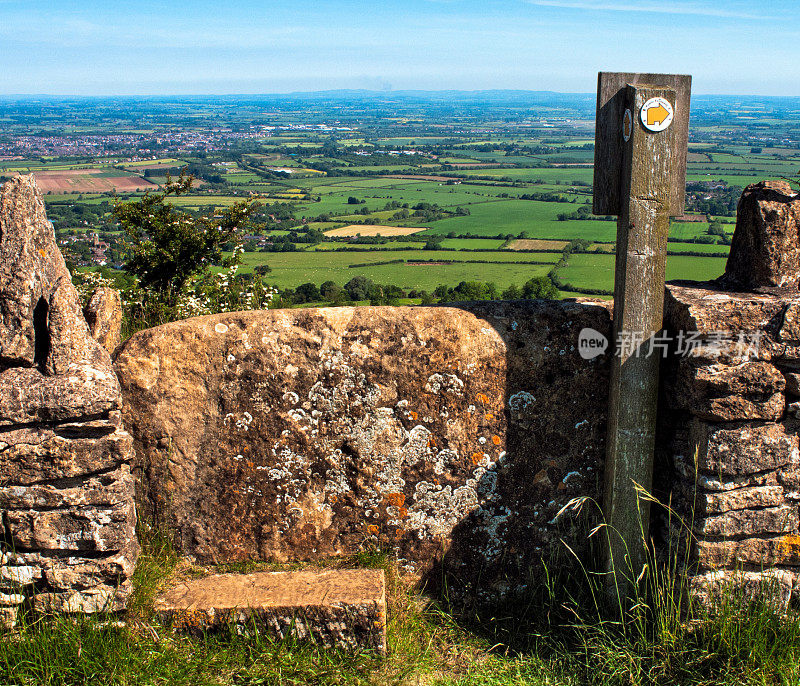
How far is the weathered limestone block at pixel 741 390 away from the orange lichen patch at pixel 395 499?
1.57 m

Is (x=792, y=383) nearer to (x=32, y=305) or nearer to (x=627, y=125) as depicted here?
(x=627, y=125)

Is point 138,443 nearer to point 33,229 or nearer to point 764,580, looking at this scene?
point 33,229

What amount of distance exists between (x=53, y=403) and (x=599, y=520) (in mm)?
2840

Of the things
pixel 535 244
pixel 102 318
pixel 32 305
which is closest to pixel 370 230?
pixel 535 244

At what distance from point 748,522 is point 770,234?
54.0 inches

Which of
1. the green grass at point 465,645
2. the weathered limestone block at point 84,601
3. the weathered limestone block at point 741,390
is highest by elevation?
the weathered limestone block at point 741,390

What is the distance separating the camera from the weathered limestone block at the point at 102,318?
332 centimetres

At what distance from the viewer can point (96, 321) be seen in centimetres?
333

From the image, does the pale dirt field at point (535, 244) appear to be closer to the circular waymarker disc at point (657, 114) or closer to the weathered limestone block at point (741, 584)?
the circular waymarker disc at point (657, 114)

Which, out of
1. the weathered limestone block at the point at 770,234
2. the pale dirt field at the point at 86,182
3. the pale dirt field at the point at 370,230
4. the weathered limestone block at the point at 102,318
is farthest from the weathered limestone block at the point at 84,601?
the pale dirt field at the point at 86,182

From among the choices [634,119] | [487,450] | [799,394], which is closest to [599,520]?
[487,450]

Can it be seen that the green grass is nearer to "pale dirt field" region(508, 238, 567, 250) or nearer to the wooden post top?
the wooden post top

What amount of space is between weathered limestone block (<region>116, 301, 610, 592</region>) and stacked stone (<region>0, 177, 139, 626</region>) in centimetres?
35

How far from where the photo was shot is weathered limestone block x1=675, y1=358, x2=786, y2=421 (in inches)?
116
